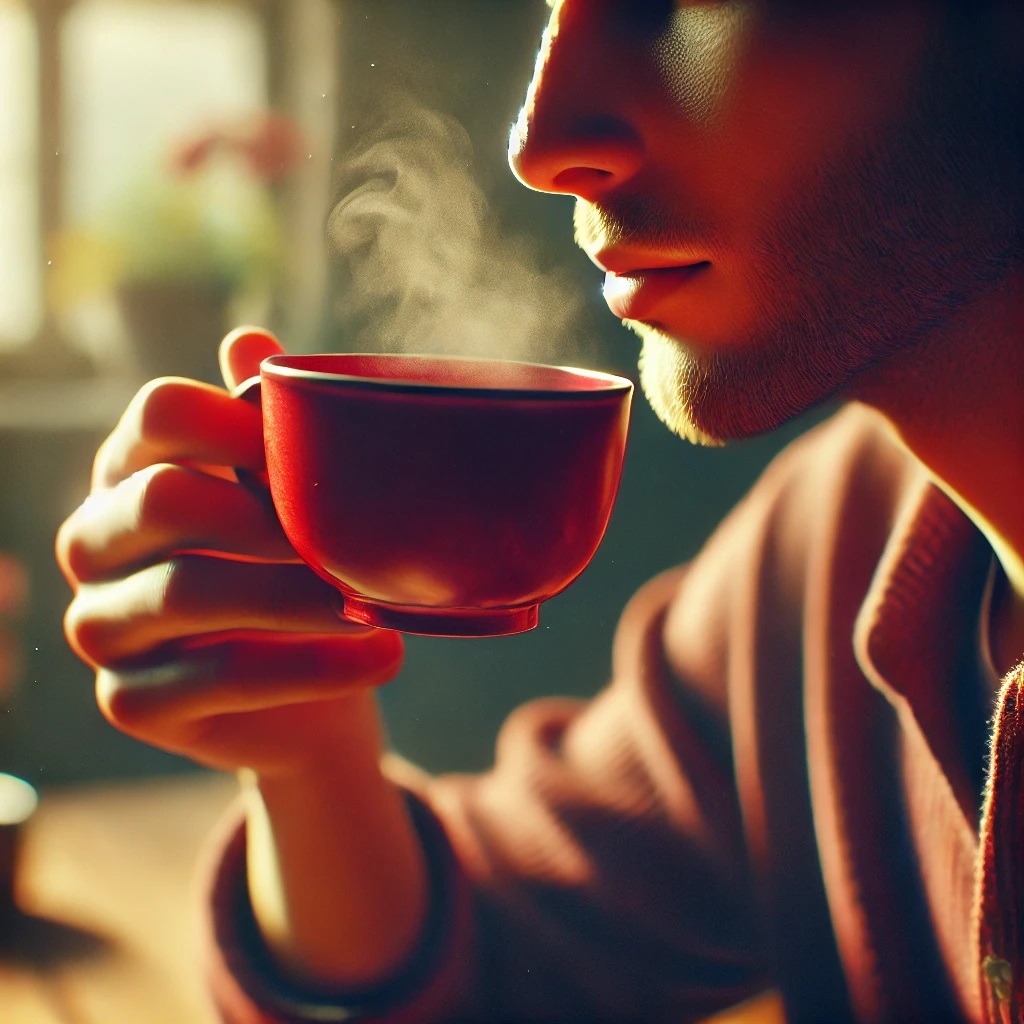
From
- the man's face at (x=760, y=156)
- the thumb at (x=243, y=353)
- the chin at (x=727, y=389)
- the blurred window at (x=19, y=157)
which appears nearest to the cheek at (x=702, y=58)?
the man's face at (x=760, y=156)

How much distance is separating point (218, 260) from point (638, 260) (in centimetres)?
62

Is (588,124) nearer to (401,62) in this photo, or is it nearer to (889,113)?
(889,113)

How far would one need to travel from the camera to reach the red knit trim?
545 mm

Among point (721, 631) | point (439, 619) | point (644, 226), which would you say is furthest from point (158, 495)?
point (721, 631)

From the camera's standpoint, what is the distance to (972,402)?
2.05 feet

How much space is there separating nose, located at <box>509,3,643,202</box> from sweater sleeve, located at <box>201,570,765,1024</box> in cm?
43

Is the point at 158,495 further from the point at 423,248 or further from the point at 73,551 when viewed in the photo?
the point at 423,248

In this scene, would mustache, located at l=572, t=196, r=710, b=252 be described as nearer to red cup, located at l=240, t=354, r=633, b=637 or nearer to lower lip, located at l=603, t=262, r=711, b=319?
lower lip, located at l=603, t=262, r=711, b=319

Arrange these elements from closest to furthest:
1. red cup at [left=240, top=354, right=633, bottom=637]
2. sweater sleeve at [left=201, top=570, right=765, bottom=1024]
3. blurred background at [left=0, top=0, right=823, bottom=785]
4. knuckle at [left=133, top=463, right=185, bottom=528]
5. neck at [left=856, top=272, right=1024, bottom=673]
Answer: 1. red cup at [left=240, top=354, right=633, bottom=637]
2. knuckle at [left=133, top=463, right=185, bottom=528]
3. neck at [left=856, top=272, right=1024, bottom=673]
4. sweater sleeve at [left=201, top=570, right=765, bottom=1024]
5. blurred background at [left=0, top=0, right=823, bottom=785]

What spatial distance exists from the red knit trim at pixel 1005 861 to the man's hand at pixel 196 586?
329mm

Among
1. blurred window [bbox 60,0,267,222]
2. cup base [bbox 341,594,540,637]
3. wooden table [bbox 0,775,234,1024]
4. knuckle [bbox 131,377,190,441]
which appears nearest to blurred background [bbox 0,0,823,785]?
blurred window [bbox 60,0,267,222]

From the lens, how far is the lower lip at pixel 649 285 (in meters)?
0.55

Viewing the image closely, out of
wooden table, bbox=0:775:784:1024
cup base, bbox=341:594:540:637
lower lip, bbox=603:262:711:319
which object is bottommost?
wooden table, bbox=0:775:784:1024

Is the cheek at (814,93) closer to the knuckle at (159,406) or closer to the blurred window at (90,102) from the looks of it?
the knuckle at (159,406)
